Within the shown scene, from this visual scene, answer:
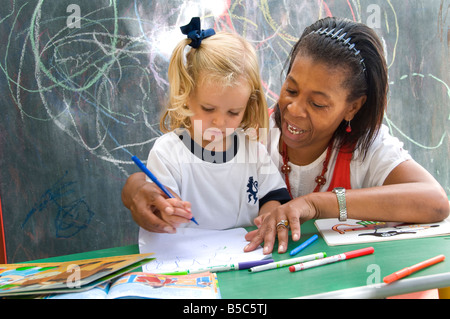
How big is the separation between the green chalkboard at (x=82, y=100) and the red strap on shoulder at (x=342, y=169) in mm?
1080

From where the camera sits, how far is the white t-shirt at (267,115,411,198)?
4.51 ft

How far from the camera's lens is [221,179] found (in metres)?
1.35

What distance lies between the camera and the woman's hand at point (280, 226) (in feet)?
3.41

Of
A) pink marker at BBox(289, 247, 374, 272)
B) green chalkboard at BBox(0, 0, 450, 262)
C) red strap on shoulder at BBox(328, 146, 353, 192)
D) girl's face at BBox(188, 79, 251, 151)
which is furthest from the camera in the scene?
green chalkboard at BBox(0, 0, 450, 262)

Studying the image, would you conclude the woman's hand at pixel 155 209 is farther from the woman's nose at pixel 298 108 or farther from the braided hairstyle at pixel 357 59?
the braided hairstyle at pixel 357 59

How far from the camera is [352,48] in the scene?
1.31 meters

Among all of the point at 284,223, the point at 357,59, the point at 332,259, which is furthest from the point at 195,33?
the point at 332,259

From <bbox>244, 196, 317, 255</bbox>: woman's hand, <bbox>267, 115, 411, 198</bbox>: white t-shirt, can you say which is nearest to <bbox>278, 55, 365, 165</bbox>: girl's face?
<bbox>267, 115, 411, 198</bbox>: white t-shirt

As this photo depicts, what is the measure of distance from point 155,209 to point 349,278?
51cm

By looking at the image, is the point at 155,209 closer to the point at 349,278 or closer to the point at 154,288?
the point at 154,288

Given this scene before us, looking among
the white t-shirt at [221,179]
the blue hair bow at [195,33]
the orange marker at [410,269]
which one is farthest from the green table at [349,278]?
the blue hair bow at [195,33]

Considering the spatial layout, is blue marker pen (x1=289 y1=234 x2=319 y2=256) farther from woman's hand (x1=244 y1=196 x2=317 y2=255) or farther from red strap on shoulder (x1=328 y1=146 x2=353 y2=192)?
red strap on shoulder (x1=328 y1=146 x2=353 y2=192)
